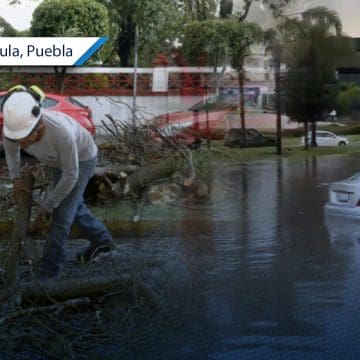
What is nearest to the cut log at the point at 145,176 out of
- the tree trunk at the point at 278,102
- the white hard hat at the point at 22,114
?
the tree trunk at the point at 278,102

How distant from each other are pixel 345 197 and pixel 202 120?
1138 mm

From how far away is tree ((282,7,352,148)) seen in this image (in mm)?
5398

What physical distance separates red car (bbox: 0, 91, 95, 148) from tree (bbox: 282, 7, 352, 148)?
1399mm

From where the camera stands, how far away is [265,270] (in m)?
5.32

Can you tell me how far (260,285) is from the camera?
5141 millimetres

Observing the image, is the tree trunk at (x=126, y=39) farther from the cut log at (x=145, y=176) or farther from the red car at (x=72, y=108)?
the cut log at (x=145, y=176)

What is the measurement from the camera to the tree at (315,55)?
5398 millimetres

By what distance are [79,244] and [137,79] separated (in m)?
1.21

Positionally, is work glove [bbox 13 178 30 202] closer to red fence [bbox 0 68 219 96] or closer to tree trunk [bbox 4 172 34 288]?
tree trunk [bbox 4 172 34 288]

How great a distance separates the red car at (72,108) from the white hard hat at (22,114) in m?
0.94

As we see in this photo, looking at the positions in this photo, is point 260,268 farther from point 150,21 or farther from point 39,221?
point 150,21

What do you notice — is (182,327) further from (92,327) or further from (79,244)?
(79,244)

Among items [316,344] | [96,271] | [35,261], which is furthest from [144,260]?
[316,344]

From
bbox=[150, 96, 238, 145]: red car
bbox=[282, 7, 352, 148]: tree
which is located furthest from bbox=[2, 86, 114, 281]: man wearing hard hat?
bbox=[282, 7, 352, 148]: tree
